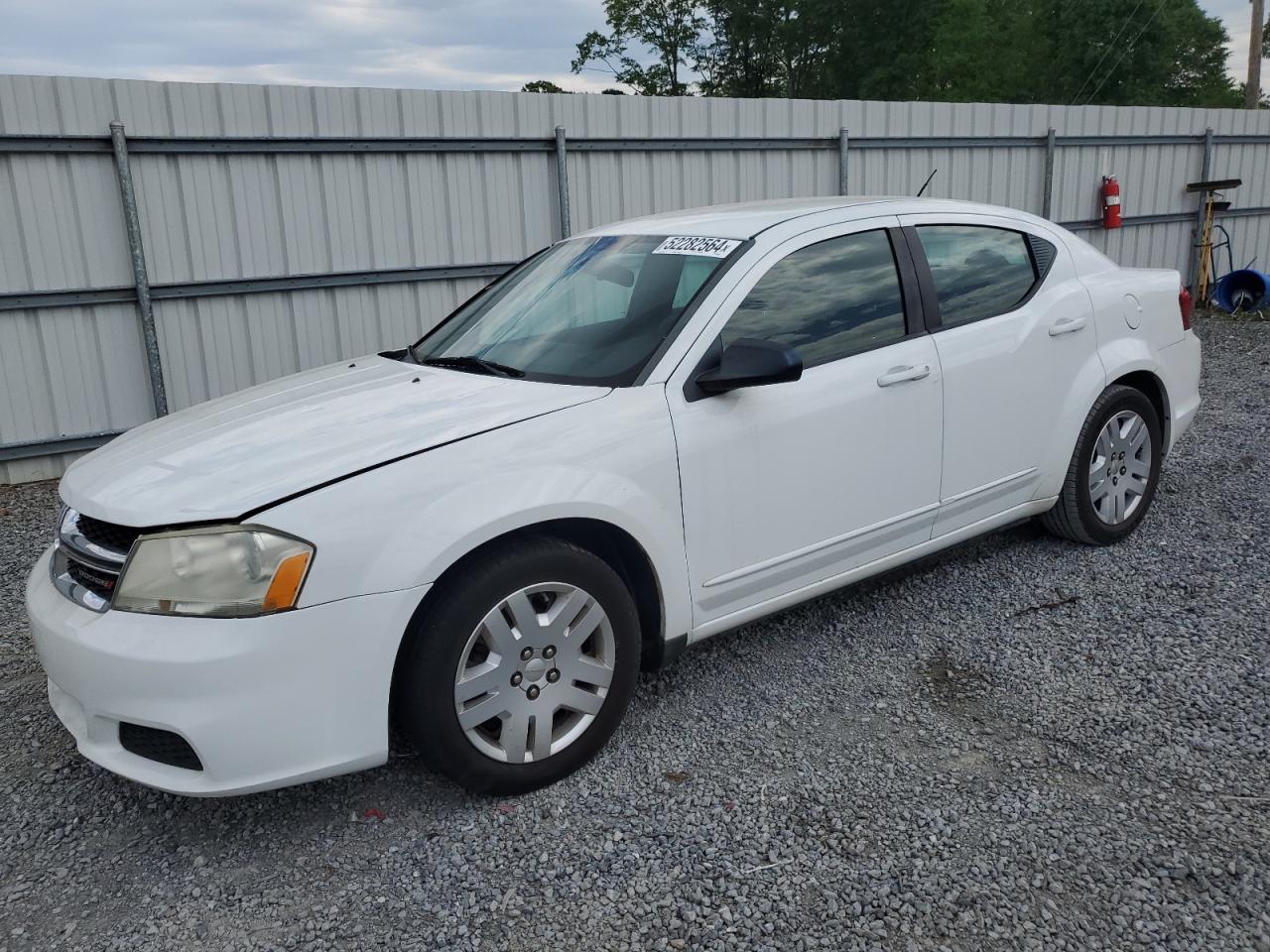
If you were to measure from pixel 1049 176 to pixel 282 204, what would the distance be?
870cm

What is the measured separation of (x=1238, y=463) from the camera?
6.14 metres

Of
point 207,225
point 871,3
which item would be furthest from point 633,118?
point 871,3

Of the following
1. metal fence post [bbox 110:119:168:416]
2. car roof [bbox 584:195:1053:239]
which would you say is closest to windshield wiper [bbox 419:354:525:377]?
car roof [bbox 584:195:1053:239]

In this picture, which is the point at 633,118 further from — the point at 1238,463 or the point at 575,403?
the point at 575,403

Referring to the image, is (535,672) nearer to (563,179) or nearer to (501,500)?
(501,500)

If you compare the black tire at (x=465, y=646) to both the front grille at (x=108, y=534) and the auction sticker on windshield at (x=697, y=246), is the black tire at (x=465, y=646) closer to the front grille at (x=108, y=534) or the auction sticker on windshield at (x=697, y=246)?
the front grille at (x=108, y=534)

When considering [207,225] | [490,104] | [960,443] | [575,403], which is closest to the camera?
[575,403]

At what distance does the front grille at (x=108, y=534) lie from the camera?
2664 mm

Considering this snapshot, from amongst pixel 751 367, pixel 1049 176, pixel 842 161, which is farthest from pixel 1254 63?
pixel 751 367

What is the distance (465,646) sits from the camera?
2.68 metres

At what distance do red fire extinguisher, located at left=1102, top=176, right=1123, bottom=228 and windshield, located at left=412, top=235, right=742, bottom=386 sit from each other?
33.6ft

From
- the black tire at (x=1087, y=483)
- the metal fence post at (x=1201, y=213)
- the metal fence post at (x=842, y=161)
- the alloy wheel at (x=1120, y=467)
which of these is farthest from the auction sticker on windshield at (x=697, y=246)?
the metal fence post at (x=1201, y=213)

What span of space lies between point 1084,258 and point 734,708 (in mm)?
2619

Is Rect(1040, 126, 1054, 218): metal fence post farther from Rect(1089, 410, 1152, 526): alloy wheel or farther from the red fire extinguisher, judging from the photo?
Rect(1089, 410, 1152, 526): alloy wheel
